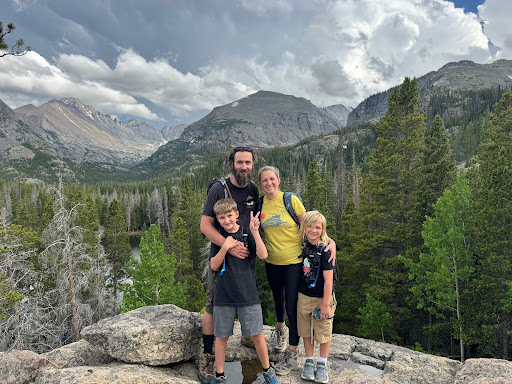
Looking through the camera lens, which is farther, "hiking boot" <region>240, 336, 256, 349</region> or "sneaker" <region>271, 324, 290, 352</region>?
"hiking boot" <region>240, 336, 256, 349</region>

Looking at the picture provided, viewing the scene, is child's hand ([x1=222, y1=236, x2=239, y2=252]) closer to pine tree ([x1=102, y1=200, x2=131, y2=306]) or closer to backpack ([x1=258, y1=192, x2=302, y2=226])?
backpack ([x1=258, y1=192, x2=302, y2=226])

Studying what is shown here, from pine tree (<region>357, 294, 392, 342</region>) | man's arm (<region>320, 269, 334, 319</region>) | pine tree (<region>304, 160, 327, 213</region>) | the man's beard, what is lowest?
pine tree (<region>357, 294, 392, 342</region>)

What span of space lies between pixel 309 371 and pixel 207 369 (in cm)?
174

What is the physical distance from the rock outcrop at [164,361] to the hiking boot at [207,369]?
0.20 m

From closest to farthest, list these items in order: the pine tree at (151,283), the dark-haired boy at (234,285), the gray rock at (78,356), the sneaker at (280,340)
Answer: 1. the dark-haired boy at (234,285)
2. the gray rock at (78,356)
3. the sneaker at (280,340)
4. the pine tree at (151,283)

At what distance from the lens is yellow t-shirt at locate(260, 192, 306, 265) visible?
4.79 m

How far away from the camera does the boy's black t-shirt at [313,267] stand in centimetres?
467

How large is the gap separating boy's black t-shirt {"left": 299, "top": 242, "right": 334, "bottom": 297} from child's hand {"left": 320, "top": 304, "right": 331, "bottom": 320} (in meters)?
0.21

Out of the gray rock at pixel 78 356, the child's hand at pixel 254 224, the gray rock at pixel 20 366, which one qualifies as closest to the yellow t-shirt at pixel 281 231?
the child's hand at pixel 254 224

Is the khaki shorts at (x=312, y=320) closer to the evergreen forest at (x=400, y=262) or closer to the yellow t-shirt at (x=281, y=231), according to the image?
the yellow t-shirt at (x=281, y=231)

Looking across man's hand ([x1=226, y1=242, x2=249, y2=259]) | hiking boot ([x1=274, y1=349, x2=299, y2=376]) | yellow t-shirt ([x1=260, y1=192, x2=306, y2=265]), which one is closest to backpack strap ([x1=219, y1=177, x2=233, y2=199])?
yellow t-shirt ([x1=260, y1=192, x2=306, y2=265])

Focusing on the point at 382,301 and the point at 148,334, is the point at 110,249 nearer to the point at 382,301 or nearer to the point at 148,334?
the point at 382,301

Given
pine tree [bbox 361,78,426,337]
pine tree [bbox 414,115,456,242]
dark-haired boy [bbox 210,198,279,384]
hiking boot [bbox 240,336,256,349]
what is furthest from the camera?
pine tree [bbox 414,115,456,242]

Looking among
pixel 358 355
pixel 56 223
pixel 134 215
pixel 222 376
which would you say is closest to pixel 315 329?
pixel 222 376
